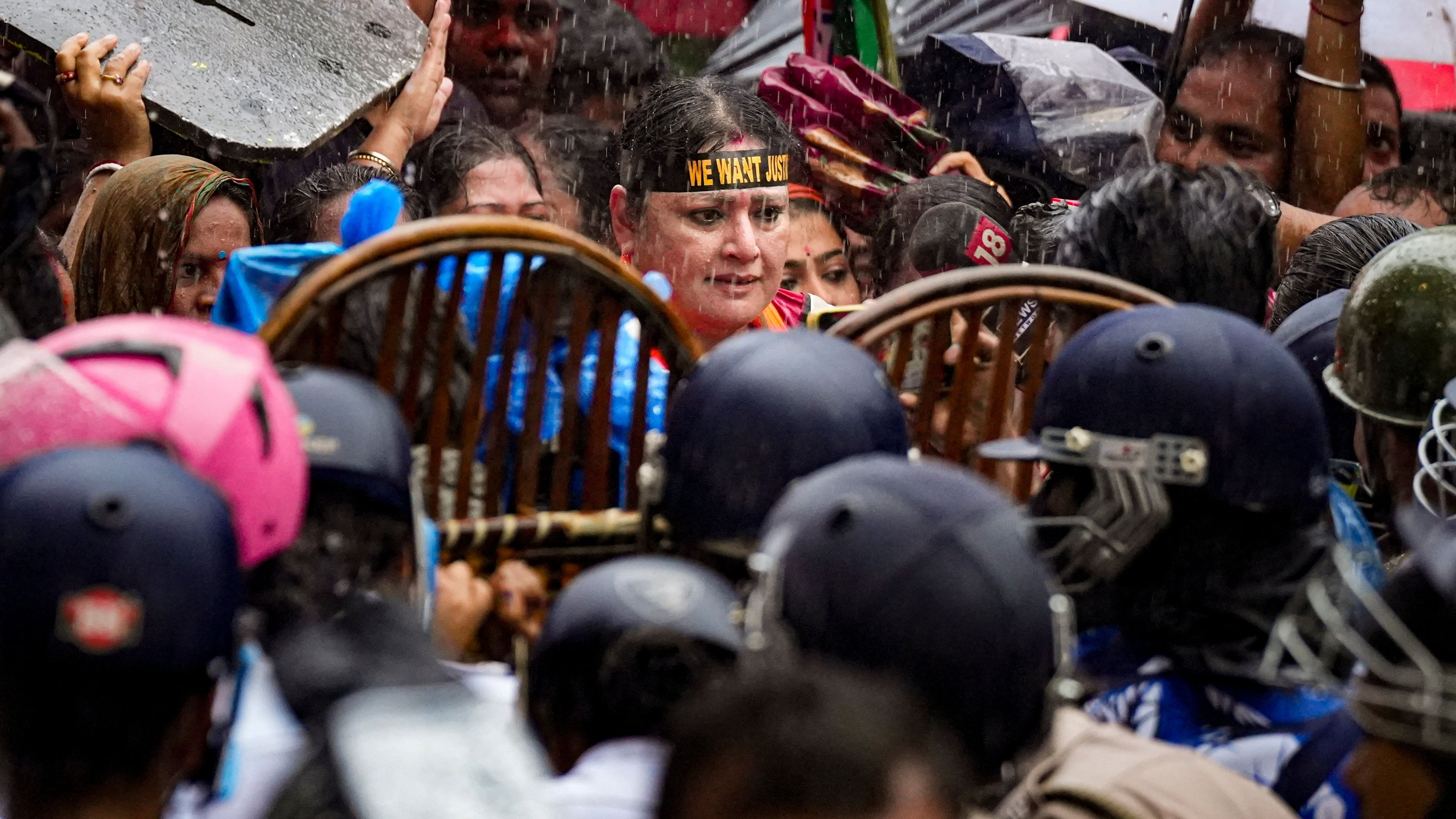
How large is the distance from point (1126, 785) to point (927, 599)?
358 millimetres

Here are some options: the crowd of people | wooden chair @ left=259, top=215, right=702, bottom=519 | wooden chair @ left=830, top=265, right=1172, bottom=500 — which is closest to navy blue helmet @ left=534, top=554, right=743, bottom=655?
the crowd of people

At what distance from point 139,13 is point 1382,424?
320cm

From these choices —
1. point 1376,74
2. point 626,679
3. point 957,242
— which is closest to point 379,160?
point 957,242

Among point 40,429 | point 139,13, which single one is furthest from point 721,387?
point 139,13

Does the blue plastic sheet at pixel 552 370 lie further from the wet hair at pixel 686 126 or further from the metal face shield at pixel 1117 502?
the wet hair at pixel 686 126

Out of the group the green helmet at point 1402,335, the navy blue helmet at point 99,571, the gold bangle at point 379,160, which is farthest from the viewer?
the gold bangle at point 379,160

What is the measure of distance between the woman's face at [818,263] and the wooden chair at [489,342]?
2109 mm

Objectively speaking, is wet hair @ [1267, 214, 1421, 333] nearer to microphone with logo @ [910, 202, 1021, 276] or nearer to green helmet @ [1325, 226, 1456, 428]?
microphone with logo @ [910, 202, 1021, 276]

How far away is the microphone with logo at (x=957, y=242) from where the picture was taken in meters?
4.57

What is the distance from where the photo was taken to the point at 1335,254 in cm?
451

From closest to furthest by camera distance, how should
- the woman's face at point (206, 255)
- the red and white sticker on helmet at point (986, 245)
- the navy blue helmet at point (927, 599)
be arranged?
the navy blue helmet at point (927, 599) → the woman's face at point (206, 255) → the red and white sticker on helmet at point (986, 245)

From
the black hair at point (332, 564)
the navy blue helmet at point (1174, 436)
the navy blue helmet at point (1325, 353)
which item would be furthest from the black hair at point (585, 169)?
the black hair at point (332, 564)

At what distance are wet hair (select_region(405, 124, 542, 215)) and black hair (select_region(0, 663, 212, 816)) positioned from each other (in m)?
2.96

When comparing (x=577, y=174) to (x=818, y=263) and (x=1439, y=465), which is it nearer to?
(x=818, y=263)
